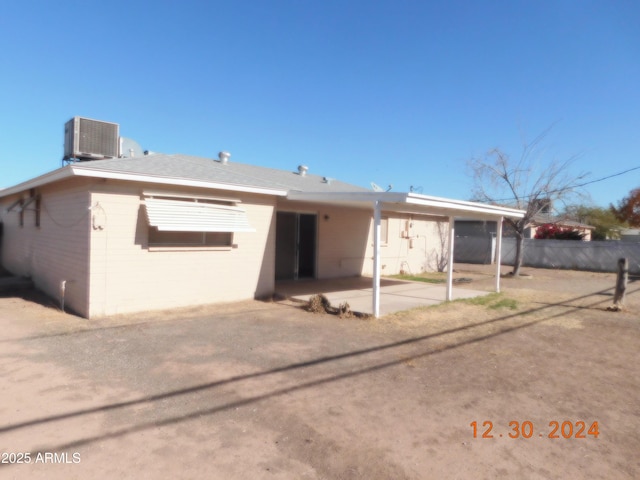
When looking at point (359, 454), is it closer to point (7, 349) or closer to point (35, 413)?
point (35, 413)

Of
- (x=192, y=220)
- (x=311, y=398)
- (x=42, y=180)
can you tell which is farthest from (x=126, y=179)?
(x=311, y=398)

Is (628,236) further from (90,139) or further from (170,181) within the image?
(90,139)

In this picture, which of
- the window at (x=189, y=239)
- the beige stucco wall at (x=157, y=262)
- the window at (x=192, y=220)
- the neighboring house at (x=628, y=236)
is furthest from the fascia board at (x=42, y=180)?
the neighboring house at (x=628, y=236)

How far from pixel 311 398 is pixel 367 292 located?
6.81 m

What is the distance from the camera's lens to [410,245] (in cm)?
1686

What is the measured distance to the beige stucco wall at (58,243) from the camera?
7656 mm

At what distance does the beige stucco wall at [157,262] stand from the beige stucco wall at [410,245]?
5.77 m

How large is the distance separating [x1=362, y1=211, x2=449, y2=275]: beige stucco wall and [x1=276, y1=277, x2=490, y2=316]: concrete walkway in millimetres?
1945

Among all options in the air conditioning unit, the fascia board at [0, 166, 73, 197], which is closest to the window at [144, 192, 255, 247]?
the fascia board at [0, 166, 73, 197]

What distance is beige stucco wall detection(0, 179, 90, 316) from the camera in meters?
7.66

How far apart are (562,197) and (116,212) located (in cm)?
1711

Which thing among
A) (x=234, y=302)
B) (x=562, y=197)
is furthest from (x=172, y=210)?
(x=562, y=197)
